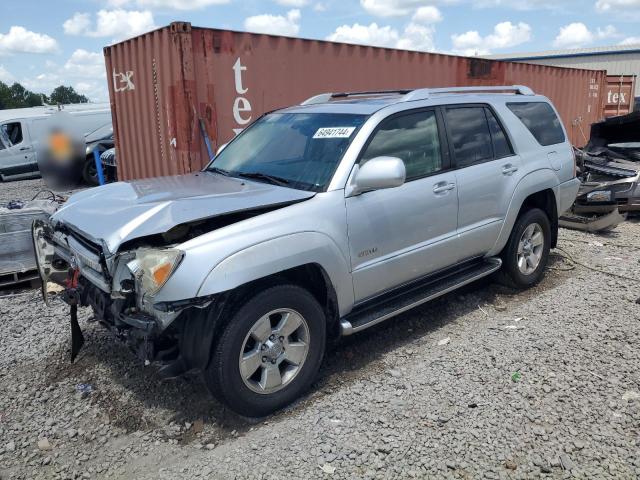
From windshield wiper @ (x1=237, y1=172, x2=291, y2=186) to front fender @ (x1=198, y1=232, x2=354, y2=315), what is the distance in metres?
0.58

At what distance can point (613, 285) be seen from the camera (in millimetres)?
5219

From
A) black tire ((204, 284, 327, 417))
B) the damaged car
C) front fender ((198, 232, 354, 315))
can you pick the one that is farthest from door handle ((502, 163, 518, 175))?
the damaged car

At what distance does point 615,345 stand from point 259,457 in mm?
2717

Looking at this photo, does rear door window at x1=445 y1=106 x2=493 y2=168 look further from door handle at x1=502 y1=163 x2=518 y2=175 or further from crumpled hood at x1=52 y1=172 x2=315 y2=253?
crumpled hood at x1=52 y1=172 x2=315 y2=253

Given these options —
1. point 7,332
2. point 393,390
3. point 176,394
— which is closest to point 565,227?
point 393,390

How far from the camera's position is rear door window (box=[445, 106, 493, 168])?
4.26 m

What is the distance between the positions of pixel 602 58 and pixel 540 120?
3538cm

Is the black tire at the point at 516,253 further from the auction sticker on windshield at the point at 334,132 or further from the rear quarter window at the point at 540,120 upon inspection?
the auction sticker on windshield at the point at 334,132

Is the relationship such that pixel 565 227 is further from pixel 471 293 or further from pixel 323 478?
pixel 323 478

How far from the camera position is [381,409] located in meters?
3.23

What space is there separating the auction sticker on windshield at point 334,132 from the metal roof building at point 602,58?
3397 cm

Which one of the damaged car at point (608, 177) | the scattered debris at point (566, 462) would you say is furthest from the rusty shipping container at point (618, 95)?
the scattered debris at point (566, 462)

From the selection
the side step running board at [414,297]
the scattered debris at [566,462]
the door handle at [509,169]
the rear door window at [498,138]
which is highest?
the rear door window at [498,138]

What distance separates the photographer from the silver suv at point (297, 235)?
287cm
